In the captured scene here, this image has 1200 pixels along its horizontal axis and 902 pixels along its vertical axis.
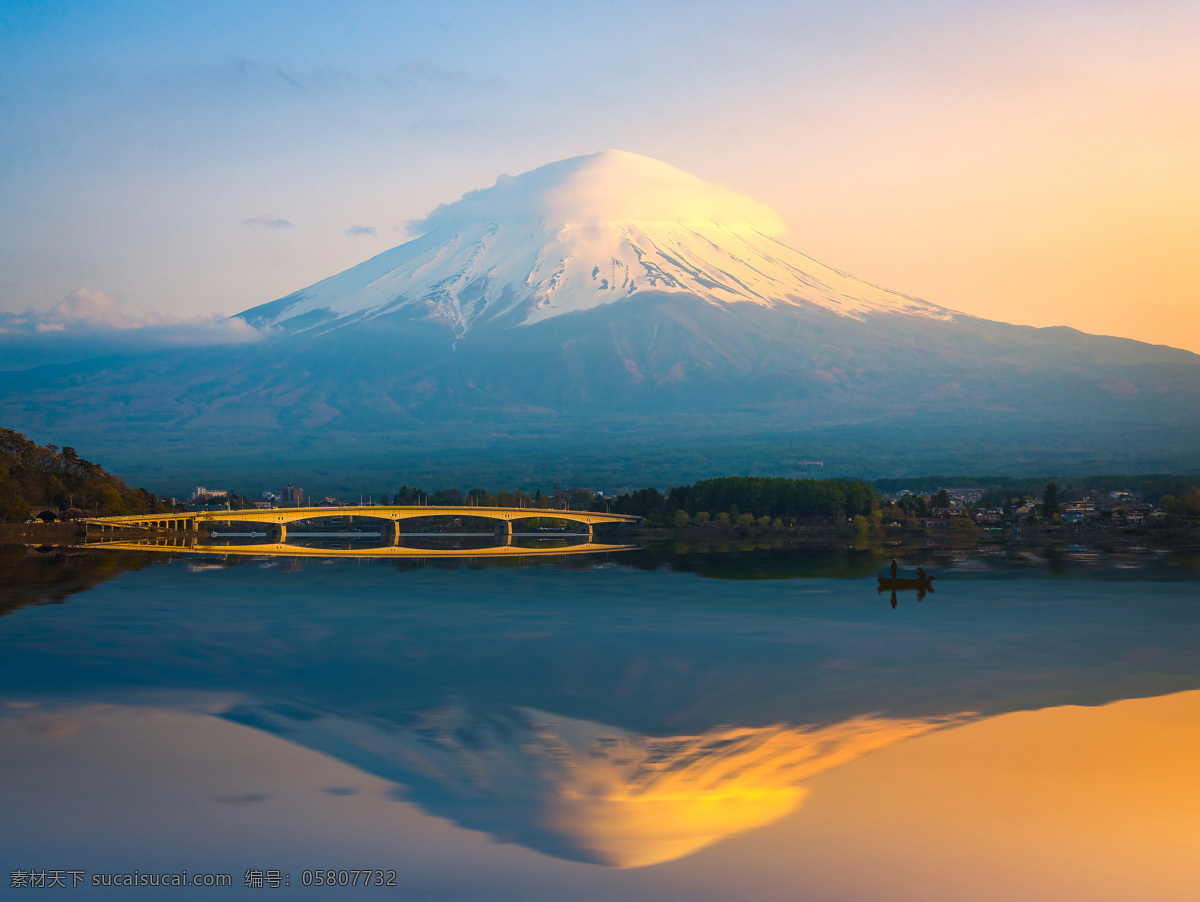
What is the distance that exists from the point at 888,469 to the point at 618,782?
5912 inches

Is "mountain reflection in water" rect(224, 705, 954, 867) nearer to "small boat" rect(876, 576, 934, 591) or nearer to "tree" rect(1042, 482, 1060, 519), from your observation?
"small boat" rect(876, 576, 934, 591)

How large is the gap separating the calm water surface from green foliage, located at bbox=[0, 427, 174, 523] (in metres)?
33.5

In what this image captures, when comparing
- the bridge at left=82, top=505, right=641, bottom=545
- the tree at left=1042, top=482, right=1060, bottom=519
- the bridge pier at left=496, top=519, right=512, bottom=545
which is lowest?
the bridge pier at left=496, top=519, right=512, bottom=545

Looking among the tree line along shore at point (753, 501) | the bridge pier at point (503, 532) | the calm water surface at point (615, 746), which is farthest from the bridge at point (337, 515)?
the calm water surface at point (615, 746)

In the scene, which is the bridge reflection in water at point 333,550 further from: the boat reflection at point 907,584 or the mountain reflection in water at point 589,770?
the mountain reflection in water at point 589,770

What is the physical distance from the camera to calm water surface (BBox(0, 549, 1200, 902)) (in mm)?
16938

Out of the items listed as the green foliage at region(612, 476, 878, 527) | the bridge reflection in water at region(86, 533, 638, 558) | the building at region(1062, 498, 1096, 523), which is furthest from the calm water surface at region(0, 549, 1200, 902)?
the building at region(1062, 498, 1096, 523)

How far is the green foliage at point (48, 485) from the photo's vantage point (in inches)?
3054

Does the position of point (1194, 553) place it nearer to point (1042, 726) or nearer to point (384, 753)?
point (1042, 726)

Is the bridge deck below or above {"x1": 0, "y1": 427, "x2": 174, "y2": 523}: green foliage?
below

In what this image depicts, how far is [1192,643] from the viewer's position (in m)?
37.6

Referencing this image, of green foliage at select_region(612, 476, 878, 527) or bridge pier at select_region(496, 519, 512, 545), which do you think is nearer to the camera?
bridge pier at select_region(496, 519, 512, 545)

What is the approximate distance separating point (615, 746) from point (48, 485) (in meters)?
71.2

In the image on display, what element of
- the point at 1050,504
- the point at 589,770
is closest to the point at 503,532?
the point at 1050,504
